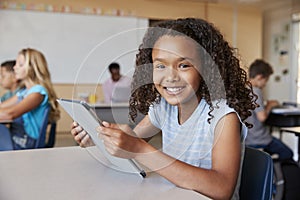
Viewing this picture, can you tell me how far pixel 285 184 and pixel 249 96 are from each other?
1.45m

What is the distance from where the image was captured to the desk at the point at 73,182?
0.73 m


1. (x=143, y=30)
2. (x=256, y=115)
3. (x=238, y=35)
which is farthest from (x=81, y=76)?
(x=238, y=35)

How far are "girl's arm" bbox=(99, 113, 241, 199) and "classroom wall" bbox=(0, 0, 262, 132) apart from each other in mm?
4132

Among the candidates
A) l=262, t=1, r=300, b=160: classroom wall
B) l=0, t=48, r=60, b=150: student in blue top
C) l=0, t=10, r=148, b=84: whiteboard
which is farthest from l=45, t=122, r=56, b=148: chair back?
l=262, t=1, r=300, b=160: classroom wall

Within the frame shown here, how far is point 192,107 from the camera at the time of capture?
1019 mm

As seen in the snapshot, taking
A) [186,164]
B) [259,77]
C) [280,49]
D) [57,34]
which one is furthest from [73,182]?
[280,49]

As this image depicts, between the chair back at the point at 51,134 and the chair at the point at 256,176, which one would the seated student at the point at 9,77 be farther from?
the chair at the point at 256,176

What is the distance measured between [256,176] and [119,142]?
0.43 metres

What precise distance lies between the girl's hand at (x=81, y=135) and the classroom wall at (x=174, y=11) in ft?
13.1

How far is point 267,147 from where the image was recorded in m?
3.00

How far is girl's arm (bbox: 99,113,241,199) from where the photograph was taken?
76cm

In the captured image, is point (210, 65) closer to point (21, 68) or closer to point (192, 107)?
point (192, 107)

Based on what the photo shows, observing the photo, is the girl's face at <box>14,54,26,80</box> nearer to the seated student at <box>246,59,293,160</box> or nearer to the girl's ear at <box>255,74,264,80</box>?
the seated student at <box>246,59,293,160</box>

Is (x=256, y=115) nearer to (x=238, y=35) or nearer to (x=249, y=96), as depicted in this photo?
(x=249, y=96)
